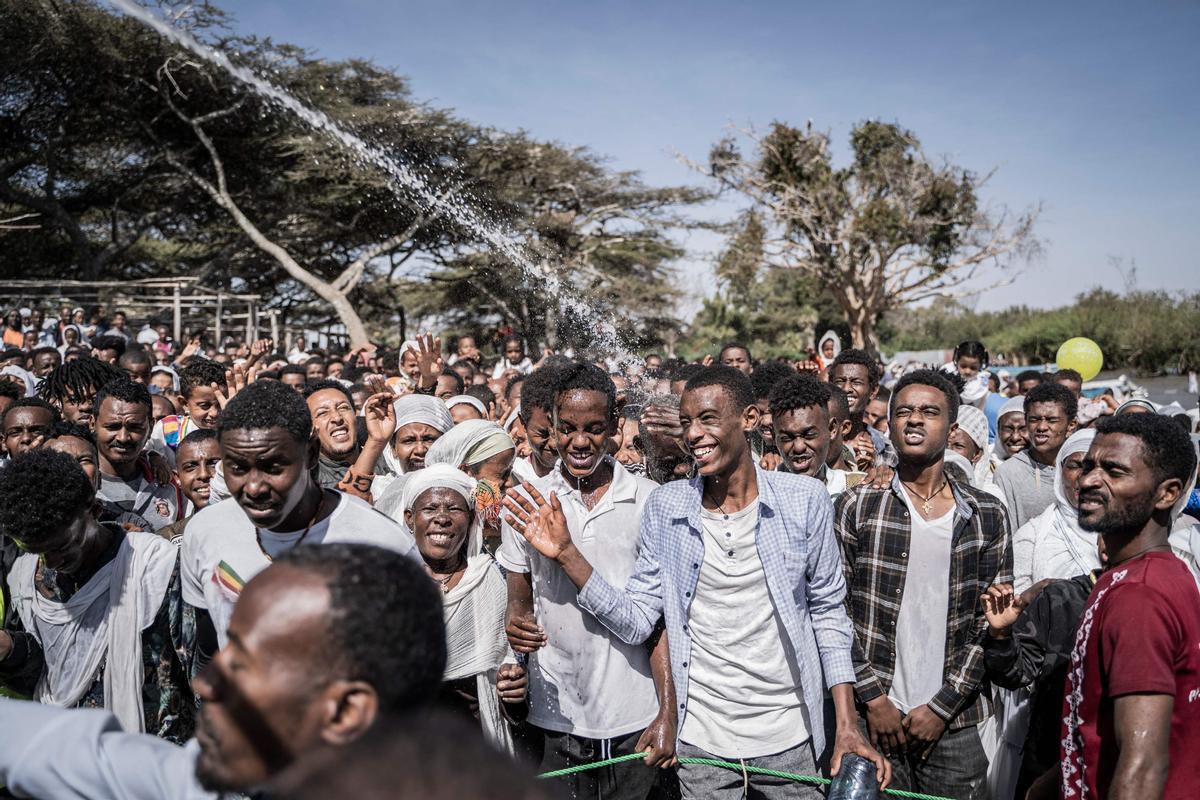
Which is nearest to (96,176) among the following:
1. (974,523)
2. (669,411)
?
(669,411)

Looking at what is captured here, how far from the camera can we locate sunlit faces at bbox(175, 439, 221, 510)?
4281 millimetres

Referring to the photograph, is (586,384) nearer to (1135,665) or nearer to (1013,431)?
(1135,665)

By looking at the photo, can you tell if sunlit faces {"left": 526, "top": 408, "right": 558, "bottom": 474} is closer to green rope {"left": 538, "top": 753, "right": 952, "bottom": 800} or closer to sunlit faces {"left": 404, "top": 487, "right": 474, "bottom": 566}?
sunlit faces {"left": 404, "top": 487, "right": 474, "bottom": 566}

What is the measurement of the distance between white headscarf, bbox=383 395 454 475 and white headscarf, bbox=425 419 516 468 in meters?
0.44

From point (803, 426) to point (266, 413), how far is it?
2.60 metres

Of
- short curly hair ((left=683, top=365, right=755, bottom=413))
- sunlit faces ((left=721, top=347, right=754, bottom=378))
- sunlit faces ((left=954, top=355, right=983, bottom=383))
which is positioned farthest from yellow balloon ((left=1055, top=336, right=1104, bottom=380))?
short curly hair ((left=683, top=365, right=755, bottom=413))

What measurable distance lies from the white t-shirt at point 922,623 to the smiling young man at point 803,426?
1.02m

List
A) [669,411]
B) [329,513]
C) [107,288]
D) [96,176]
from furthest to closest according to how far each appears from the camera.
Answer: [96,176] → [107,288] → [669,411] → [329,513]

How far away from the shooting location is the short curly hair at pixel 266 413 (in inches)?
105

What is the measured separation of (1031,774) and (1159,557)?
1.21 metres

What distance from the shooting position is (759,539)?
308cm

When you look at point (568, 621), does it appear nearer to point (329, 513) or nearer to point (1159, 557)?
point (329, 513)

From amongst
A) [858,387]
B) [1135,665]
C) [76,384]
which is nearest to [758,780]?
[1135,665]

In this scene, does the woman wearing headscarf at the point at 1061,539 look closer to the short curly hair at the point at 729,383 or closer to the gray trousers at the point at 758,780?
the gray trousers at the point at 758,780
